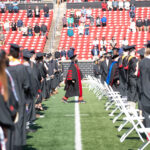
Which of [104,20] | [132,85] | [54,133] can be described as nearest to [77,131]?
[54,133]

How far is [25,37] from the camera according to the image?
37656mm

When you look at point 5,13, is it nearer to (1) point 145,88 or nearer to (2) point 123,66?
(2) point 123,66

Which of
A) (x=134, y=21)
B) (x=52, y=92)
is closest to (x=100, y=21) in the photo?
(x=134, y=21)

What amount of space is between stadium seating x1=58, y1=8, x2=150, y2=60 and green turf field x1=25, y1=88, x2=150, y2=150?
21.8 metres

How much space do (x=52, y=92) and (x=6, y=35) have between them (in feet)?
57.0

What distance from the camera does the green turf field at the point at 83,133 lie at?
8516 mm

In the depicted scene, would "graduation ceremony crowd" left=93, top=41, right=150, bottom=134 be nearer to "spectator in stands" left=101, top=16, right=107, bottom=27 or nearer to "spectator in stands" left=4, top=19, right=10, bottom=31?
"spectator in stands" left=101, top=16, right=107, bottom=27

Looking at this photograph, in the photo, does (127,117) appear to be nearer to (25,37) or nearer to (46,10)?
(25,37)

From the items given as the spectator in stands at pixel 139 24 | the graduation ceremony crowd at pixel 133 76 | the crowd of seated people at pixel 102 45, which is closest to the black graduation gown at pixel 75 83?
the graduation ceremony crowd at pixel 133 76

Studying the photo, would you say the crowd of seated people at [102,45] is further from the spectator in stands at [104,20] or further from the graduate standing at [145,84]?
the graduate standing at [145,84]

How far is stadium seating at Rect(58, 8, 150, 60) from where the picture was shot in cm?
3572

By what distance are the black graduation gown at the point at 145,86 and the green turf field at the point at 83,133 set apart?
0.63m

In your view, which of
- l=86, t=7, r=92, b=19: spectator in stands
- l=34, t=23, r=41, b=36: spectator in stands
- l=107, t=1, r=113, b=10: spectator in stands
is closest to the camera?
l=34, t=23, r=41, b=36: spectator in stands

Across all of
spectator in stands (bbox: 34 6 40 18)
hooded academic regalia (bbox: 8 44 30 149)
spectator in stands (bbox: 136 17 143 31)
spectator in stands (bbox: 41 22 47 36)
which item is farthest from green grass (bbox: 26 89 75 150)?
spectator in stands (bbox: 34 6 40 18)
